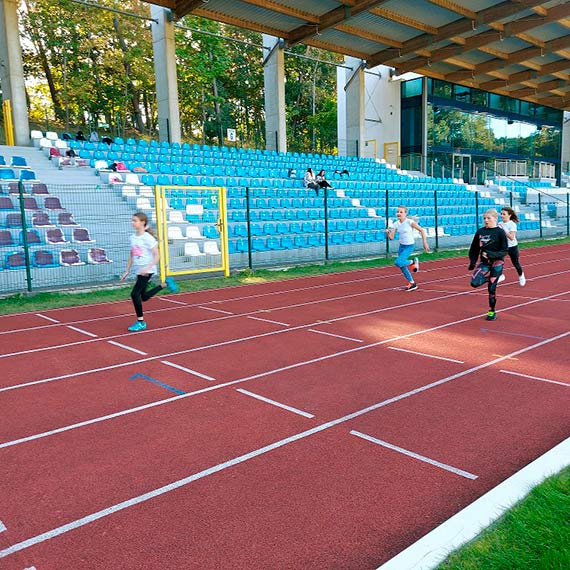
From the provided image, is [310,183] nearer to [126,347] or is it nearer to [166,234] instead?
[166,234]

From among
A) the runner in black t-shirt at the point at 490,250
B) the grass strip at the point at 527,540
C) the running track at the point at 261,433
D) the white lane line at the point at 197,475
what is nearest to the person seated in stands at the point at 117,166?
the running track at the point at 261,433

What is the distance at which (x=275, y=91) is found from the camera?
2917 cm

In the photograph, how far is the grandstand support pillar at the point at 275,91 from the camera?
2884 centimetres

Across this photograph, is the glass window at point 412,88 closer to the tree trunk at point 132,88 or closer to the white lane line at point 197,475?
the tree trunk at point 132,88

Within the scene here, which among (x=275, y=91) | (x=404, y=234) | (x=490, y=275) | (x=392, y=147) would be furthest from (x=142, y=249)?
(x=392, y=147)

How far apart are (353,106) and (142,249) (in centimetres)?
2836

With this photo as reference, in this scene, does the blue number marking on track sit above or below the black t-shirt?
below

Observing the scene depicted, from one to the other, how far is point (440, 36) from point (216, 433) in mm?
29350

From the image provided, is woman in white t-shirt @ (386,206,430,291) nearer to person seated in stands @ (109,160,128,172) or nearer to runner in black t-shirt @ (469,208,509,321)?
runner in black t-shirt @ (469,208,509,321)

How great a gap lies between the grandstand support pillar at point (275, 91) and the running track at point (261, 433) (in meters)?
22.5

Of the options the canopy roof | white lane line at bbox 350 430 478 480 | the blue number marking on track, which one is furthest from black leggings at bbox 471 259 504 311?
→ the canopy roof

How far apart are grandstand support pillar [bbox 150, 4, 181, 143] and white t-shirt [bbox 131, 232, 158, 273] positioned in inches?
711

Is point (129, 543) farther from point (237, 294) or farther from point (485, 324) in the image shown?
point (237, 294)

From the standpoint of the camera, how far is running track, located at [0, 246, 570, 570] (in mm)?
3123
